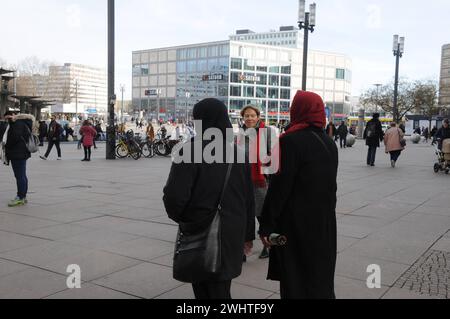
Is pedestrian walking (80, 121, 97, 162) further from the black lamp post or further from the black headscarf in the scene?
the black headscarf

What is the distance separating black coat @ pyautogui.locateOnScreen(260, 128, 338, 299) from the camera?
2930mm

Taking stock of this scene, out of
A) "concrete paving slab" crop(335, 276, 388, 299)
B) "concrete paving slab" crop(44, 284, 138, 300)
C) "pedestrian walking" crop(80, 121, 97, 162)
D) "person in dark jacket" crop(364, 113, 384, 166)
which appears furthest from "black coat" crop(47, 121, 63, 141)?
"concrete paving slab" crop(335, 276, 388, 299)

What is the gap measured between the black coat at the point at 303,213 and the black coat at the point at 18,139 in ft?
20.5

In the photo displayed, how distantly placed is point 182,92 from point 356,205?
10345 centimetres

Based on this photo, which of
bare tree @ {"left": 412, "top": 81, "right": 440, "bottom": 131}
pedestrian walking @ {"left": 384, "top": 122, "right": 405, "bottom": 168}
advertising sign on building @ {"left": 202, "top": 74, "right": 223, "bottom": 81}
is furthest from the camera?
advertising sign on building @ {"left": 202, "top": 74, "right": 223, "bottom": 81}

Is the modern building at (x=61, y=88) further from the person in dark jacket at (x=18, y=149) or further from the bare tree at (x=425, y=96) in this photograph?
the person in dark jacket at (x=18, y=149)

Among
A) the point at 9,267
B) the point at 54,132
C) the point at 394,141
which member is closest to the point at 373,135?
the point at 394,141

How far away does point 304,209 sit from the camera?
2.94m

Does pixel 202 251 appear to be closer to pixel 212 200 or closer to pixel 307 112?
pixel 212 200

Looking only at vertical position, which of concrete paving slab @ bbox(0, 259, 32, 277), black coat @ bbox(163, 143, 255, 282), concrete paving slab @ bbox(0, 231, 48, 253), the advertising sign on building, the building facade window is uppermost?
the building facade window

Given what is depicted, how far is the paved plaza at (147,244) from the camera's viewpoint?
4.23 m

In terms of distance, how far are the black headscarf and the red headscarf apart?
1.44ft

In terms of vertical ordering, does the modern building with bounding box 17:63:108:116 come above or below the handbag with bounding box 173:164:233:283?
above

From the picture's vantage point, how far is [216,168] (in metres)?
2.90
